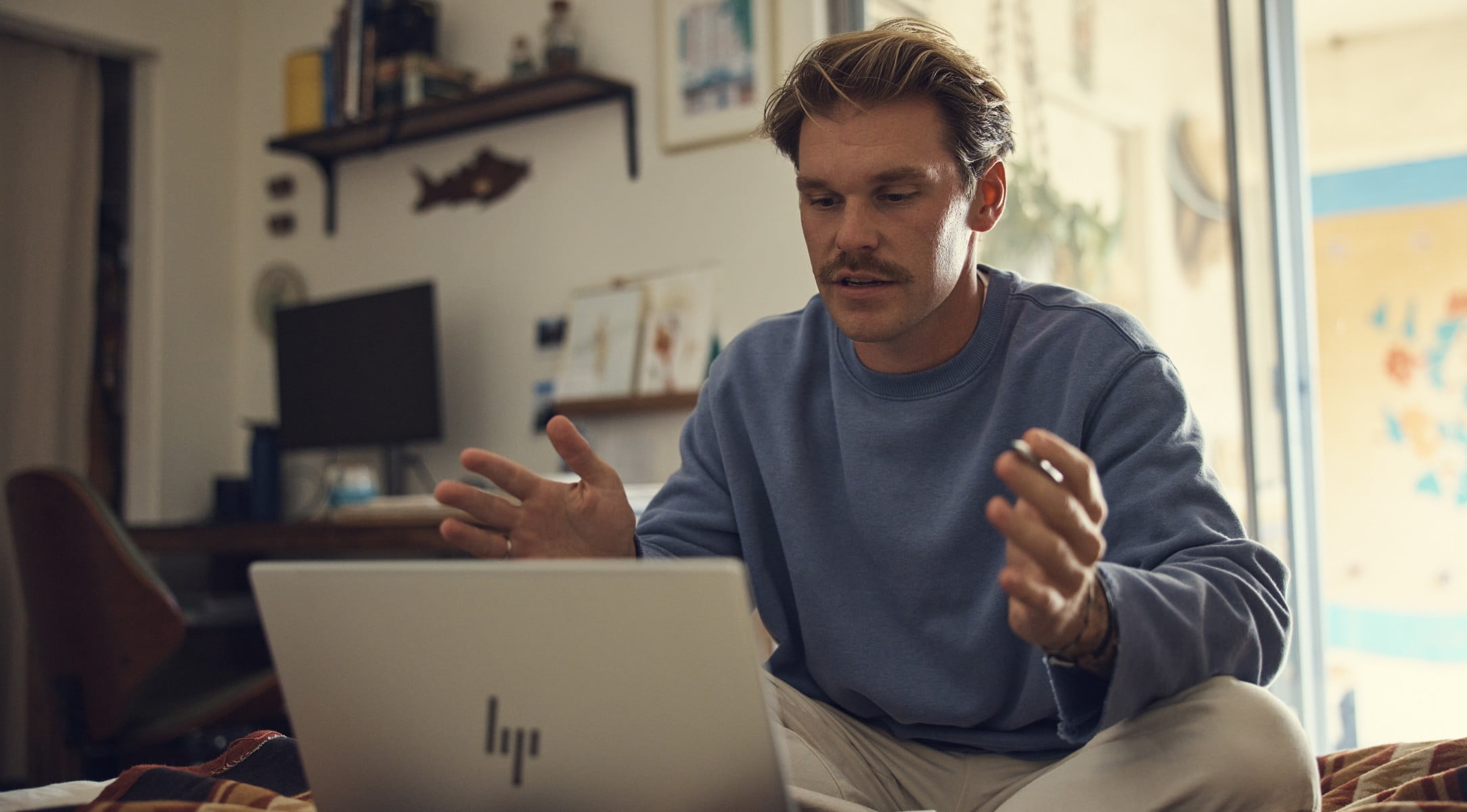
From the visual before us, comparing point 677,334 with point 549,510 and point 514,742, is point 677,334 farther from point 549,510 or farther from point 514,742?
point 514,742

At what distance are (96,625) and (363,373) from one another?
1.21 meters

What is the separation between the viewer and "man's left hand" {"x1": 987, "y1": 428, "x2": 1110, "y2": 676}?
0.81m

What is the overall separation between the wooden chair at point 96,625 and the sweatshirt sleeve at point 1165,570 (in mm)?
1767

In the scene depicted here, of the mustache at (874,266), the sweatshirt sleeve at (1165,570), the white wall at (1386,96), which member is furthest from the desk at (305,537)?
the white wall at (1386,96)

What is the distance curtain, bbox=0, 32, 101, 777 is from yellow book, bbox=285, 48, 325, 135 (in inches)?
26.8

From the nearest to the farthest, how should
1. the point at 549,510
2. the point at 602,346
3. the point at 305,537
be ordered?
the point at 549,510 < the point at 305,537 < the point at 602,346

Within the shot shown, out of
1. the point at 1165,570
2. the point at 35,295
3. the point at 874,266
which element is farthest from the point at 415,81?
the point at 1165,570

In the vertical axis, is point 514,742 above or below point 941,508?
below

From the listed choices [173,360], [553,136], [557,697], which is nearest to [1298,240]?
[553,136]

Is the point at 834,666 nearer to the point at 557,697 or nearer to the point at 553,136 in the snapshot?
the point at 557,697

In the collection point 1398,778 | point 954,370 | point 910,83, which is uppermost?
point 910,83

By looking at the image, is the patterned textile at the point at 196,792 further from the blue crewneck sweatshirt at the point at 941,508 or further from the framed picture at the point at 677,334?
the framed picture at the point at 677,334

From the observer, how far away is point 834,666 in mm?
1362

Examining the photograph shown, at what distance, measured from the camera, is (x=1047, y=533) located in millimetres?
819
